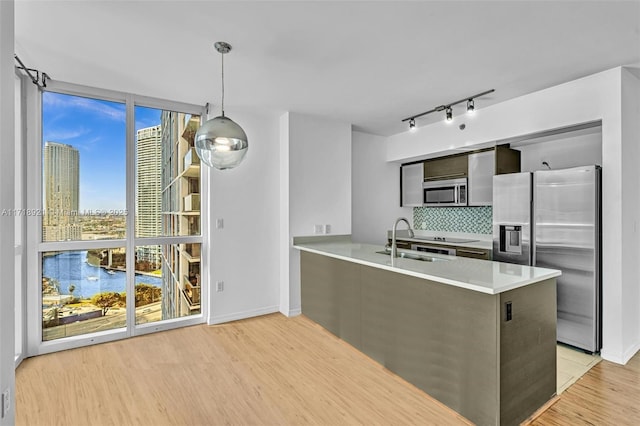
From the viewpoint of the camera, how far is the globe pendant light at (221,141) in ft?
7.46

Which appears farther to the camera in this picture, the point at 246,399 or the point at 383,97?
the point at 383,97

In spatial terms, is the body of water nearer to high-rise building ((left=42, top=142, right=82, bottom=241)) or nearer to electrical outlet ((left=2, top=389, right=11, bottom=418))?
high-rise building ((left=42, top=142, right=82, bottom=241))

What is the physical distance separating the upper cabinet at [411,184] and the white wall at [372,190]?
0.29ft

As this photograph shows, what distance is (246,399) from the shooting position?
2.31 m

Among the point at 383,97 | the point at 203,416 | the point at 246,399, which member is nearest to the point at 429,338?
the point at 246,399

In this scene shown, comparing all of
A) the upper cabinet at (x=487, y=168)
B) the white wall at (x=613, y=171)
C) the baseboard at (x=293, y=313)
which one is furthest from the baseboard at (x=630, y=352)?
the baseboard at (x=293, y=313)

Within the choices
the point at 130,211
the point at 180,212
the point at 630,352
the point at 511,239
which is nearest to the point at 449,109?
the point at 511,239

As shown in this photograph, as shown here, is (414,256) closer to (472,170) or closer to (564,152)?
(472,170)

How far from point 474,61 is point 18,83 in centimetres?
388

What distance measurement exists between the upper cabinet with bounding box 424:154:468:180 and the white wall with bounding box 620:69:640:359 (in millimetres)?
1671

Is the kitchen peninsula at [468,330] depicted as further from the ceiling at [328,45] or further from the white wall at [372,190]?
the white wall at [372,190]

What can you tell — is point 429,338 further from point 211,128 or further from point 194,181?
point 194,181

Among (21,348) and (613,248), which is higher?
(613,248)

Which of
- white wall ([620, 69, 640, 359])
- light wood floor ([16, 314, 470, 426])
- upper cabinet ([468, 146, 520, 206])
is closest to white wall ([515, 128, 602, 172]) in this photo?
upper cabinet ([468, 146, 520, 206])
